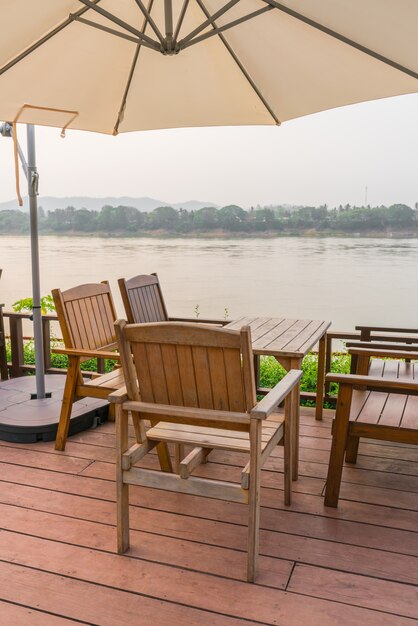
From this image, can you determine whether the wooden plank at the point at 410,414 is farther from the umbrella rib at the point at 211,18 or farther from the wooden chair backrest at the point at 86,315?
the umbrella rib at the point at 211,18

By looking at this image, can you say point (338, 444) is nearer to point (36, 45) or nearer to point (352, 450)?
point (352, 450)

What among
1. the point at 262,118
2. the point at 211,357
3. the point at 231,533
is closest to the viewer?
the point at 211,357

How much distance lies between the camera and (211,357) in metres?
1.91

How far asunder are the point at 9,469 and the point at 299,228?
4155 mm

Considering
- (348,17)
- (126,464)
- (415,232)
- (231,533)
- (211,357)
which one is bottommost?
(231,533)

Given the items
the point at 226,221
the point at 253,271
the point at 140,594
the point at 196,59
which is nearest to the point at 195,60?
the point at 196,59

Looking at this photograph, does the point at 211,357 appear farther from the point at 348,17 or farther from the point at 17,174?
the point at 17,174

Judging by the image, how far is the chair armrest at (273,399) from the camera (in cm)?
187

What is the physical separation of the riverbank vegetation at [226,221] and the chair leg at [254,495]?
426cm

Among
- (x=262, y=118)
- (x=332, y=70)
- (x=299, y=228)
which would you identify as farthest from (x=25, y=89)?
(x=299, y=228)

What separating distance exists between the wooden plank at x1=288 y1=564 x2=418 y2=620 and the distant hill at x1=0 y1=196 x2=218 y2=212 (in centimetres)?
499

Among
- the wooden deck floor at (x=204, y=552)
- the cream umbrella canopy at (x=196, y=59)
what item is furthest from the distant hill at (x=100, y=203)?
the wooden deck floor at (x=204, y=552)

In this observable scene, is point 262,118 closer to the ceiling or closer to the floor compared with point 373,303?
closer to the ceiling

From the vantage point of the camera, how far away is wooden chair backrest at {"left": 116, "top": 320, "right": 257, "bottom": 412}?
73.5 inches
